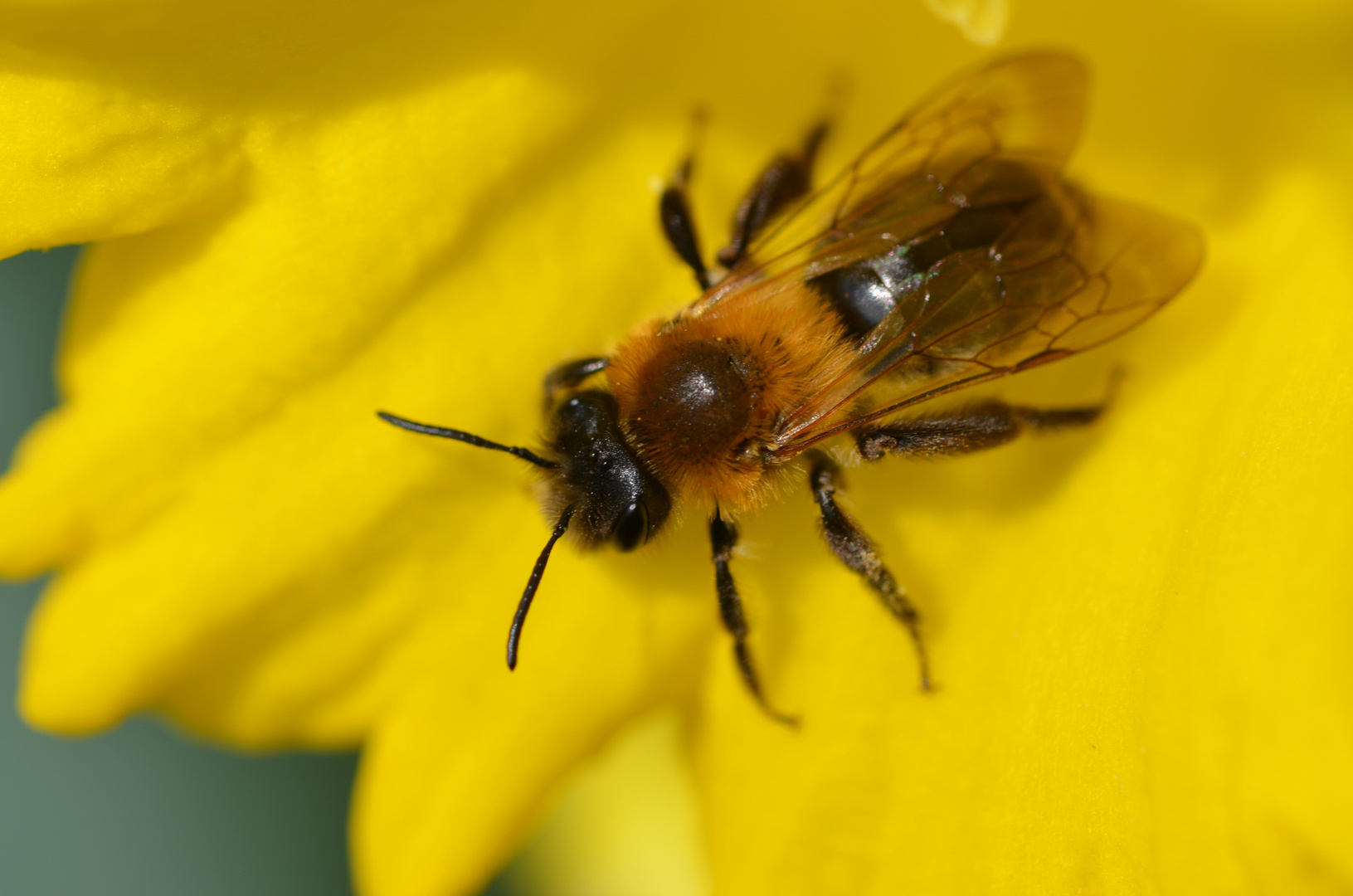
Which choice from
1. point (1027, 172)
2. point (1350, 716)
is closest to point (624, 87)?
point (1027, 172)

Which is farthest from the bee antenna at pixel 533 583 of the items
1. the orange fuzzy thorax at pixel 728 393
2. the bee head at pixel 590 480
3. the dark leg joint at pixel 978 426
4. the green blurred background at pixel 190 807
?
the green blurred background at pixel 190 807

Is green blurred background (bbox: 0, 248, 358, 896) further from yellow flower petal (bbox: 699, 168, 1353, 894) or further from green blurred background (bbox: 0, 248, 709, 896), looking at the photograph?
yellow flower petal (bbox: 699, 168, 1353, 894)

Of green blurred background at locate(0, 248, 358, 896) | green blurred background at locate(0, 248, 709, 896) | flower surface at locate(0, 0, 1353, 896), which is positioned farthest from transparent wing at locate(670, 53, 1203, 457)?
green blurred background at locate(0, 248, 358, 896)

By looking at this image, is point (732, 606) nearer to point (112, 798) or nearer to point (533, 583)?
point (533, 583)

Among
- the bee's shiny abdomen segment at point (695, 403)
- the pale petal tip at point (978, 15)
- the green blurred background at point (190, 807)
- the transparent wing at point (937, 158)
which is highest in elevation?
the pale petal tip at point (978, 15)

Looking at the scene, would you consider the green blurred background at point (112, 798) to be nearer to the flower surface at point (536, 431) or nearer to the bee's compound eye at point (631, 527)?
the flower surface at point (536, 431)

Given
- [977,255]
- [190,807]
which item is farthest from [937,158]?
[190,807]

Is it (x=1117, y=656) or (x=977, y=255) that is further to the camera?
(x=977, y=255)

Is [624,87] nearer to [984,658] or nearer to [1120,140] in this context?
[1120,140]
